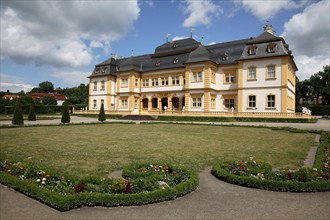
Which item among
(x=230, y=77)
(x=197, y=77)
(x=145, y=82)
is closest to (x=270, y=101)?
(x=230, y=77)

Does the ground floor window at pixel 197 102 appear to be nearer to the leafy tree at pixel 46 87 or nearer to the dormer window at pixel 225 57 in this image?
the dormer window at pixel 225 57

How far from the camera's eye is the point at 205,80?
1404 inches

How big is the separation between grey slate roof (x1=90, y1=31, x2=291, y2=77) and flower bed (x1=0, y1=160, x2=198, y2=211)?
98.2ft

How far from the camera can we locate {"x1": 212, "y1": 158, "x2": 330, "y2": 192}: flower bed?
5.97 metres

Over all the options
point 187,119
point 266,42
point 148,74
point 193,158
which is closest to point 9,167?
point 193,158

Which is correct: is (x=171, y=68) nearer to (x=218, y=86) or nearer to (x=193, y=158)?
(x=218, y=86)

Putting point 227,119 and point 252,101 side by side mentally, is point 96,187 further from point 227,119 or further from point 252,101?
point 252,101

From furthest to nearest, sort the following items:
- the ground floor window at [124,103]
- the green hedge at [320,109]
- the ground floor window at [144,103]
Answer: the green hedge at [320,109]
the ground floor window at [144,103]
the ground floor window at [124,103]

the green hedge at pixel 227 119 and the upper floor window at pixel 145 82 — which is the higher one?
the upper floor window at pixel 145 82

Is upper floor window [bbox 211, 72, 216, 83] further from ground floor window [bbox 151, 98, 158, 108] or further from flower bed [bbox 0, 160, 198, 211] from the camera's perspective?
flower bed [bbox 0, 160, 198, 211]

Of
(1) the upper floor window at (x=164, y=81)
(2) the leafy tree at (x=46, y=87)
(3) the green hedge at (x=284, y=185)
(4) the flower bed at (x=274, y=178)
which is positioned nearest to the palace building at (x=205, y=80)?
(1) the upper floor window at (x=164, y=81)

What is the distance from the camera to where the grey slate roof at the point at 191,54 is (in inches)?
1297

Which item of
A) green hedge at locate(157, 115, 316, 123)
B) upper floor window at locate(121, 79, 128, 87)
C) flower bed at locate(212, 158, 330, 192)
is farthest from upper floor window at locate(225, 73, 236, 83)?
flower bed at locate(212, 158, 330, 192)

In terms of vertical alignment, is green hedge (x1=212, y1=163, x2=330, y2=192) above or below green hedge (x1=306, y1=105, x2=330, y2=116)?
below
